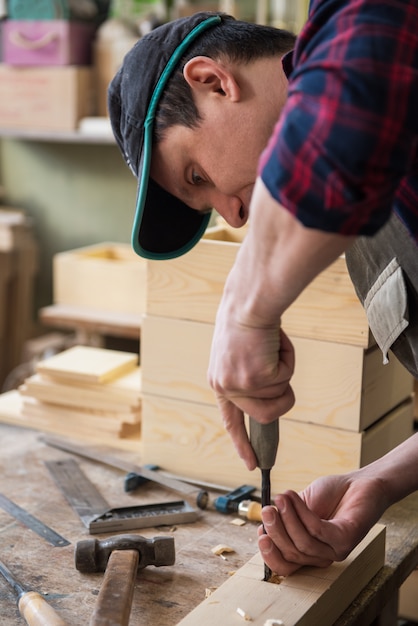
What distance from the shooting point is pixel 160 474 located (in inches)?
66.7

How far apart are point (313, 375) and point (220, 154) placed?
56 centimetres

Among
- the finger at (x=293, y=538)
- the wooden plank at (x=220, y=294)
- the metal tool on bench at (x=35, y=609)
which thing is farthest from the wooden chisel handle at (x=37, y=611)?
the wooden plank at (x=220, y=294)

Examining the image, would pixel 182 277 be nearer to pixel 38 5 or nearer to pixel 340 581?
pixel 340 581

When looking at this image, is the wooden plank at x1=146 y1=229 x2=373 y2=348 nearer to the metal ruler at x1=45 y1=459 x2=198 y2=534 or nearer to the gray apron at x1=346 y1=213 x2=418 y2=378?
the gray apron at x1=346 y1=213 x2=418 y2=378

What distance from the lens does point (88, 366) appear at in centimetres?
203

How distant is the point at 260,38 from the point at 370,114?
47cm

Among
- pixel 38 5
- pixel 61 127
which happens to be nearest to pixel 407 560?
pixel 61 127

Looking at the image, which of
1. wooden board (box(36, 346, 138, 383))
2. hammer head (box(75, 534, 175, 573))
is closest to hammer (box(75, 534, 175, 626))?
hammer head (box(75, 534, 175, 573))

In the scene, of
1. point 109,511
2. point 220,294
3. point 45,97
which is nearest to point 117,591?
point 109,511

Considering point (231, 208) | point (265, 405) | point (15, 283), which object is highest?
point (231, 208)

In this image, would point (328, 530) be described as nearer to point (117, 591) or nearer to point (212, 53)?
point (117, 591)

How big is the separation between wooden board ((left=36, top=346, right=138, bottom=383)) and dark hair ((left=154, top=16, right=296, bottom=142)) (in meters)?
0.88

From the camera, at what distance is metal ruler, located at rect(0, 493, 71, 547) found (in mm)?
1436

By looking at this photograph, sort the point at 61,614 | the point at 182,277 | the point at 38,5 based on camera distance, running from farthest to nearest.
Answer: the point at 38,5 → the point at 182,277 → the point at 61,614
